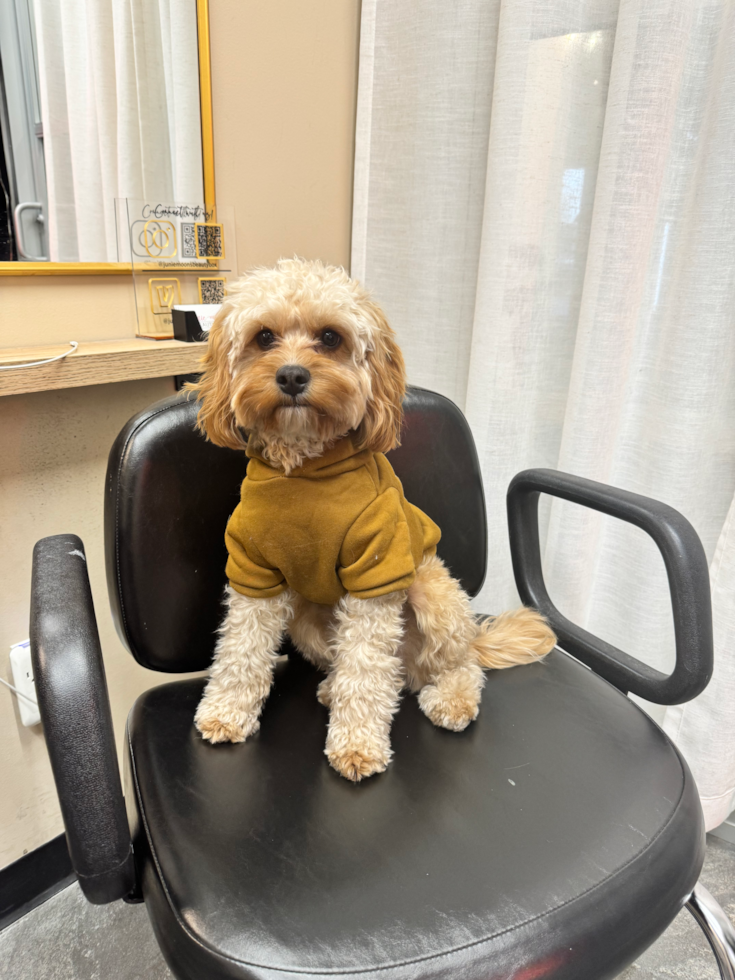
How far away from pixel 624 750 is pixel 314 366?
24.5 inches

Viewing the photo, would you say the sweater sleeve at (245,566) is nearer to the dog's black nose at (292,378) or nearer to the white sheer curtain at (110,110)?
the dog's black nose at (292,378)

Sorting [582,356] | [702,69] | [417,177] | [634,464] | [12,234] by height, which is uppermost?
[702,69]

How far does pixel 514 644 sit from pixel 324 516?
1.32ft

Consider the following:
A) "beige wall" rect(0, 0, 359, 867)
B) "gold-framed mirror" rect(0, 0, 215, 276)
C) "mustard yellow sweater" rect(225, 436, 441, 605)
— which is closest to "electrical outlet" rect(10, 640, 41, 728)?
"beige wall" rect(0, 0, 359, 867)

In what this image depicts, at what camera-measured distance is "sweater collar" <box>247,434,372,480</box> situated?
32.3 inches

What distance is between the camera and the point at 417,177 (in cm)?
129

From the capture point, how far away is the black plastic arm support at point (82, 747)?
585mm

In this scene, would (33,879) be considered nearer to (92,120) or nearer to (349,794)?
(349,794)

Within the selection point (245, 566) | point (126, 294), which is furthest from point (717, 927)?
point (126, 294)

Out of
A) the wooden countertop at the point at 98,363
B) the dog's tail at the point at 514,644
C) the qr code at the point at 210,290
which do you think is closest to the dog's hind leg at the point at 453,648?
the dog's tail at the point at 514,644

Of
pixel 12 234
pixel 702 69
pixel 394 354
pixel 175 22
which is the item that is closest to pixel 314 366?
pixel 394 354

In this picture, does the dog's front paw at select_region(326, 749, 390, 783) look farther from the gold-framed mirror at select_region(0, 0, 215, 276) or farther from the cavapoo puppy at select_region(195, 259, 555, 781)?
the gold-framed mirror at select_region(0, 0, 215, 276)

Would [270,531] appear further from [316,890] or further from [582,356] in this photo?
[582,356]

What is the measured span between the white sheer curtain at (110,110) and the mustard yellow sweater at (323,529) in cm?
51
